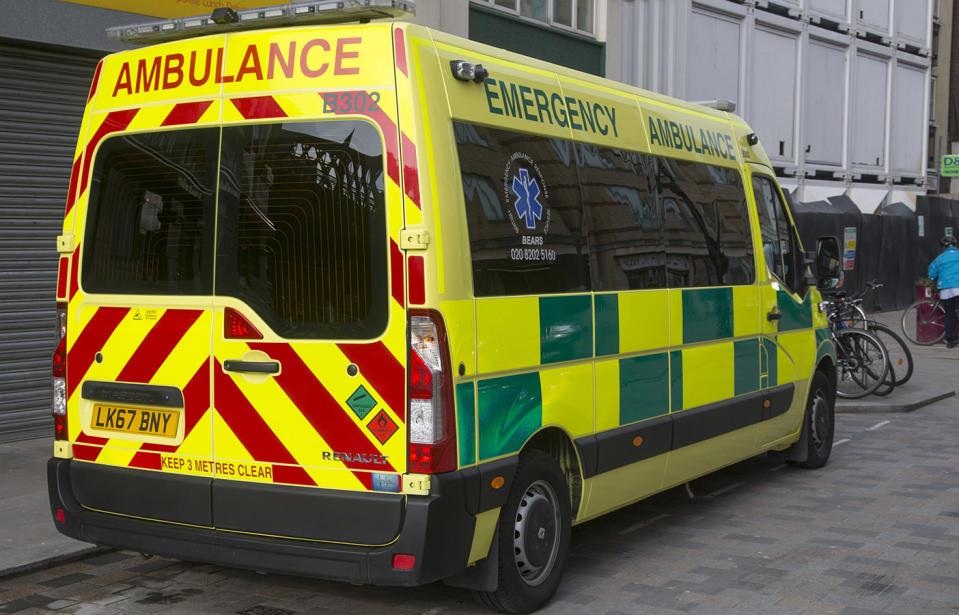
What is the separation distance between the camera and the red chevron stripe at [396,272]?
14.6ft

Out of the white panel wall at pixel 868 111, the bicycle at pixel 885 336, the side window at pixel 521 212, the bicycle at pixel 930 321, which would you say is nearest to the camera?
the side window at pixel 521 212

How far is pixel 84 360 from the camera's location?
17.0 feet

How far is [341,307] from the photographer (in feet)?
15.0

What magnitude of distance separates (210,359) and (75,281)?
2.96 feet

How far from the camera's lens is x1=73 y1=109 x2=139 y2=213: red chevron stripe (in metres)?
5.11

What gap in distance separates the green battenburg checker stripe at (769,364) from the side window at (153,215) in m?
4.21

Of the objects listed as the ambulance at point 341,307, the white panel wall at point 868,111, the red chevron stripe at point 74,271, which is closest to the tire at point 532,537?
the ambulance at point 341,307

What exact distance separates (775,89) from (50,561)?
21783 millimetres

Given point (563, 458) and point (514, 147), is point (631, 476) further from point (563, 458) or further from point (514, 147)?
point (514, 147)

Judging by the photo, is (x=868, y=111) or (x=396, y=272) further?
(x=868, y=111)

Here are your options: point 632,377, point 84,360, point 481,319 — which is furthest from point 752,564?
point 84,360

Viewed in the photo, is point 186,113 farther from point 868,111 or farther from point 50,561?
point 868,111

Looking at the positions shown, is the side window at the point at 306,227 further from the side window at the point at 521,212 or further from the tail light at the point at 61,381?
the tail light at the point at 61,381

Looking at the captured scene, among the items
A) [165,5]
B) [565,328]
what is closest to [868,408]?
[565,328]
